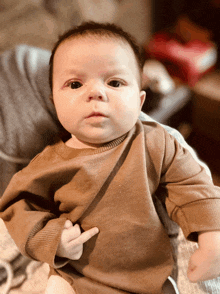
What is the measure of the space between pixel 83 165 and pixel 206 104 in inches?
49.6

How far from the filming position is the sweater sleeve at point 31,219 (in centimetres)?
56

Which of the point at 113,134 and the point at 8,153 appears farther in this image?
the point at 8,153

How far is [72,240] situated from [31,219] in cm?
11

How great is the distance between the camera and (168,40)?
179 centimetres

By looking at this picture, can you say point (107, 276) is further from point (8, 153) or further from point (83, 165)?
point (8, 153)

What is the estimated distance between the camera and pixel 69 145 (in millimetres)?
691

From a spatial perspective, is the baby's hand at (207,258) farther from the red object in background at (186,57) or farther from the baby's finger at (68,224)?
the red object in background at (186,57)

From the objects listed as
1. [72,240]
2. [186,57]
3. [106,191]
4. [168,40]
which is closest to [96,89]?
[106,191]

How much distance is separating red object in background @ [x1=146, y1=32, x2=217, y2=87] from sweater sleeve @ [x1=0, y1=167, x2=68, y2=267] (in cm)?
135

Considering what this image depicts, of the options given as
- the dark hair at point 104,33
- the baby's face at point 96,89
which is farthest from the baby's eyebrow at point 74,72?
the dark hair at point 104,33

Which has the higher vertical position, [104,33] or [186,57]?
[104,33]

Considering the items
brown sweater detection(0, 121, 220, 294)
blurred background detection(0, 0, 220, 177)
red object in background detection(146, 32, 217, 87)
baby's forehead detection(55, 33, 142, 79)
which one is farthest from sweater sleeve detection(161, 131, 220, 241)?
red object in background detection(146, 32, 217, 87)

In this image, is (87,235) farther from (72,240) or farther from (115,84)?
(115,84)

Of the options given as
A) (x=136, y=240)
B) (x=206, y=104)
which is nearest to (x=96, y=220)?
(x=136, y=240)
